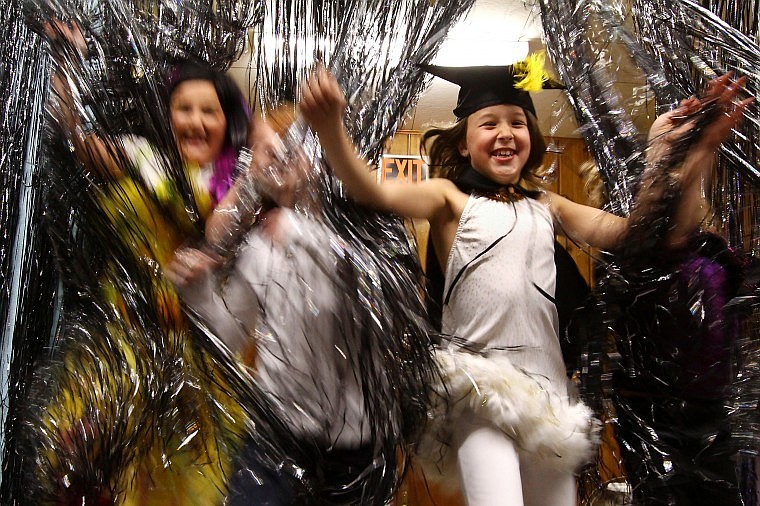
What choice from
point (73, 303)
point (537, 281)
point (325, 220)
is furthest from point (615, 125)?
point (73, 303)

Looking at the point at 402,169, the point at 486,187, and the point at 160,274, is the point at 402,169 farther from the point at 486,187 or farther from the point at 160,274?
the point at 160,274

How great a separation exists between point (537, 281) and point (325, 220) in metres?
0.18

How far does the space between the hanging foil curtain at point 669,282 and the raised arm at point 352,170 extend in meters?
0.14

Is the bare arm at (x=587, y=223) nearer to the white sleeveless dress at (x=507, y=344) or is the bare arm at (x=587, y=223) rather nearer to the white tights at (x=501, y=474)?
the white sleeveless dress at (x=507, y=344)

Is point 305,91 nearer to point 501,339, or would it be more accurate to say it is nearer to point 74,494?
point 501,339

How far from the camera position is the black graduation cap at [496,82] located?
0.57m

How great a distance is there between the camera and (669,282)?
21.1 inches

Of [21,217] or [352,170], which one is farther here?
[21,217]

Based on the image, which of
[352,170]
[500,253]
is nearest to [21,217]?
[352,170]

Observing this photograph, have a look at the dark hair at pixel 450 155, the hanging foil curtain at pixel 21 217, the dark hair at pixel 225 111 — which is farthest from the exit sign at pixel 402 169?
the hanging foil curtain at pixel 21 217

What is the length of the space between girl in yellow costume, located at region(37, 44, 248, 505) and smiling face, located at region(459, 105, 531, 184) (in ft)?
0.64

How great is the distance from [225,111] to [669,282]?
384 mm

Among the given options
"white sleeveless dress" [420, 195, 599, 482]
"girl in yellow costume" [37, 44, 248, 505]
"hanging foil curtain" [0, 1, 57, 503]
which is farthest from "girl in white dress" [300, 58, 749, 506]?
"hanging foil curtain" [0, 1, 57, 503]

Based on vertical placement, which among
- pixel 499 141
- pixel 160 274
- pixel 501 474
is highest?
pixel 499 141
